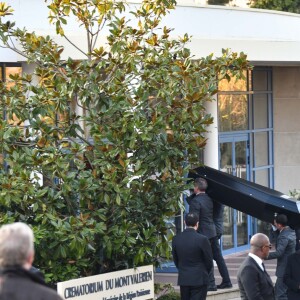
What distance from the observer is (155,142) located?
11992 mm

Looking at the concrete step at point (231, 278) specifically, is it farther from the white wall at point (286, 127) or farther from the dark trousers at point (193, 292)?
Answer: the white wall at point (286, 127)

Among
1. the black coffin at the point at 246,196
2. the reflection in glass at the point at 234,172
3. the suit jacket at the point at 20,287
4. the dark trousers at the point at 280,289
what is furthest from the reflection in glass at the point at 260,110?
the suit jacket at the point at 20,287

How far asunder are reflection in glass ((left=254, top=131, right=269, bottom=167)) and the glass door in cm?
54

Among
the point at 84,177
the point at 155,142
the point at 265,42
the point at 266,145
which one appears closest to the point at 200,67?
the point at 155,142

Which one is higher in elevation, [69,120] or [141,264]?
[69,120]

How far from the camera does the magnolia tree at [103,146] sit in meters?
11.5

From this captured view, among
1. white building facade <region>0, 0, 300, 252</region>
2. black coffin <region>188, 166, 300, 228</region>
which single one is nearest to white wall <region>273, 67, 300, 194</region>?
white building facade <region>0, 0, 300, 252</region>

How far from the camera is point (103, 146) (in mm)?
11641

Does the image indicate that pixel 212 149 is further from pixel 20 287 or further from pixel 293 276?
pixel 20 287

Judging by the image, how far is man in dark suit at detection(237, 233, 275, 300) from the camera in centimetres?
1030

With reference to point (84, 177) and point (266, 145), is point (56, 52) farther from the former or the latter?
point (266, 145)

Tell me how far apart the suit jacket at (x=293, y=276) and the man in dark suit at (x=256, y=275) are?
1.26 metres

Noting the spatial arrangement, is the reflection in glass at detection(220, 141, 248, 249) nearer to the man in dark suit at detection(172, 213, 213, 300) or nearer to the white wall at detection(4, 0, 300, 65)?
the white wall at detection(4, 0, 300, 65)

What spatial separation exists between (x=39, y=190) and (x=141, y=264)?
173cm
